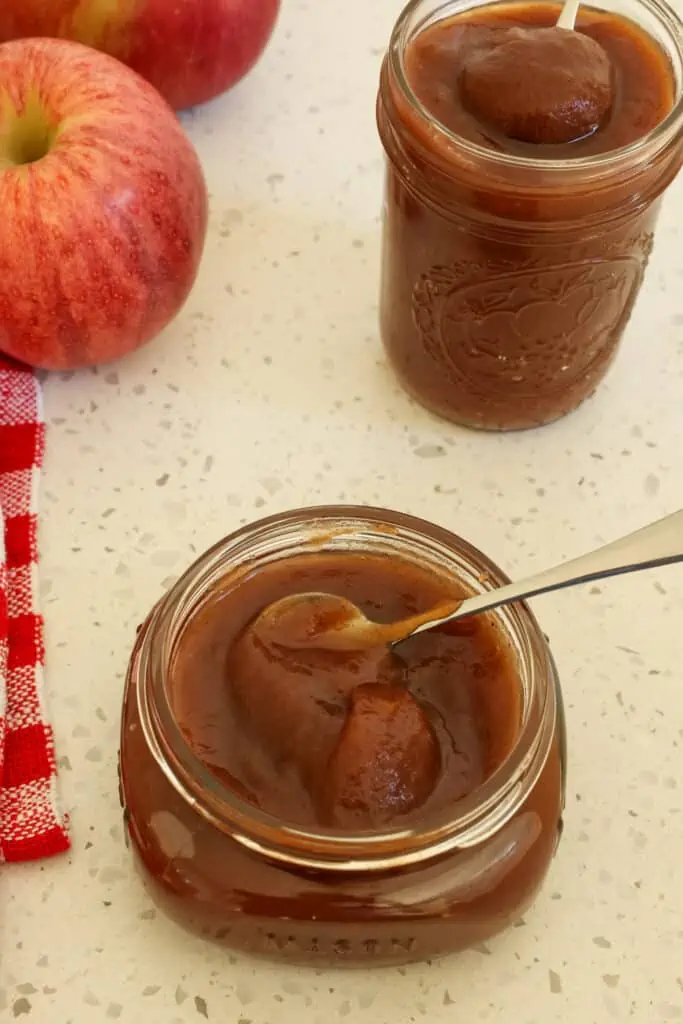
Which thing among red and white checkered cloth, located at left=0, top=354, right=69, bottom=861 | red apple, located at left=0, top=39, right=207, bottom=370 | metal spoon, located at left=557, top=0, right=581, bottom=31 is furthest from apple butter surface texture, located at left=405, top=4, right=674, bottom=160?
red and white checkered cloth, located at left=0, top=354, right=69, bottom=861

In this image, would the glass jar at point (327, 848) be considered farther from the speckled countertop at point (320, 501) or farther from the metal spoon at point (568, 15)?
the metal spoon at point (568, 15)

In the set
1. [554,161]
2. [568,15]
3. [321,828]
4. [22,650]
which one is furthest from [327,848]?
[568,15]

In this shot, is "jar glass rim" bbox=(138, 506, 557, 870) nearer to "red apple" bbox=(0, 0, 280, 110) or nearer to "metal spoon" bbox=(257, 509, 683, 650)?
"metal spoon" bbox=(257, 509, 683, 650)

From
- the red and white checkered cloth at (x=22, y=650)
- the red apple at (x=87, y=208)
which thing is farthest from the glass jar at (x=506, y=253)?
the red and white checkered cloth at (x=22, y=650)

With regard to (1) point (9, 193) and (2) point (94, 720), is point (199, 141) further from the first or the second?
(2) point (94, 720)

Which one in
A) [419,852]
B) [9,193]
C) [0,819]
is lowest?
[0,819]

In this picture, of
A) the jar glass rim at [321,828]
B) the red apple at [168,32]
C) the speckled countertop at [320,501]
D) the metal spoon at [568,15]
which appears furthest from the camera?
the red apple at [168,32]

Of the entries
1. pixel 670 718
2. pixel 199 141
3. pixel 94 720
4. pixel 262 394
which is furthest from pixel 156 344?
pixel 670 718
